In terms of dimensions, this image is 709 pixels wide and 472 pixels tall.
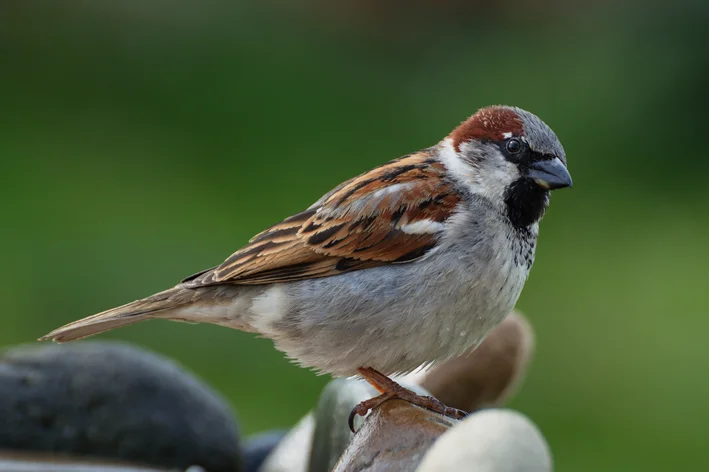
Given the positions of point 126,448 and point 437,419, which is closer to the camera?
point 437,419

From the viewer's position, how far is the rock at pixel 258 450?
455cm

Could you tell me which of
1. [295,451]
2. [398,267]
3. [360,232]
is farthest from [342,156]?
[398,267]

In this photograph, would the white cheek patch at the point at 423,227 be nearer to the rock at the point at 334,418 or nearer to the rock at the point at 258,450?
the rock at the point at 334,418

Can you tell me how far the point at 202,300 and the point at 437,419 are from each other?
88 cm

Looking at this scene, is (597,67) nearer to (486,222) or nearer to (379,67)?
(379,67)

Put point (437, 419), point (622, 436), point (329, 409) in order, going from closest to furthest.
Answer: point (437, 419)
point (329, 409)
point (622, 436)

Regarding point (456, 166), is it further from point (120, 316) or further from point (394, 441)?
point (120, 316)

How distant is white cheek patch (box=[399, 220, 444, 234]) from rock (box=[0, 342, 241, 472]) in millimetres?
1364

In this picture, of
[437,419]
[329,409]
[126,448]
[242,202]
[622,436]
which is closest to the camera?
[437,419]

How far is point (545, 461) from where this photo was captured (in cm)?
213

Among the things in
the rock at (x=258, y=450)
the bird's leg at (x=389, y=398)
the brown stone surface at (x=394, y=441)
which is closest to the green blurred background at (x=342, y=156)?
the rock at (x=258, y=450)

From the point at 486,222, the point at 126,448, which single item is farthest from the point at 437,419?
the point at 126,448

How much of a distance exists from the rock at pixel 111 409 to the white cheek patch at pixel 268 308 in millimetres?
968

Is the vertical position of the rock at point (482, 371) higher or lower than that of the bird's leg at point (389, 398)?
lower
